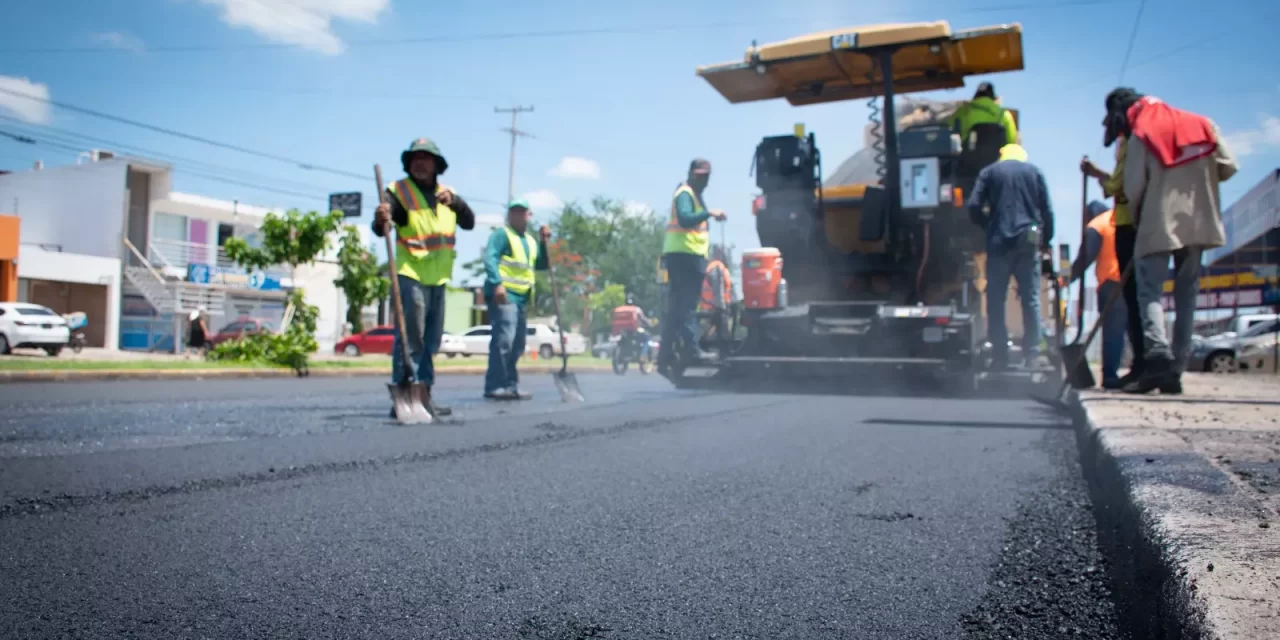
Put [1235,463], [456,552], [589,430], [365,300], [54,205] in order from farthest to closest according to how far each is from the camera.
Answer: [54,205] → [365,300] → [589,430] → [1235,463] → [456,552]

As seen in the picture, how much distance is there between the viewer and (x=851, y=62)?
28.2 ft

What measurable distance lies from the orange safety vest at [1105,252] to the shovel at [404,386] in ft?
18.3

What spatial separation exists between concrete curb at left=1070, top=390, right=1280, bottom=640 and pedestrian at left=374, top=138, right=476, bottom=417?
457 cm

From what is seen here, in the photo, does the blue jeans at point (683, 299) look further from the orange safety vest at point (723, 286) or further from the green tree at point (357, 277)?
the green tree at point (357, 277)

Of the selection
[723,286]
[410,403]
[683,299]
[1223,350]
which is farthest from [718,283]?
[1223,350]

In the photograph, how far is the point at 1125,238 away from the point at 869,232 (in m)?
2.68

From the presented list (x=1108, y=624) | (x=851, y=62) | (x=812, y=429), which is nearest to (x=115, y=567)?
(x=1108, y=624)

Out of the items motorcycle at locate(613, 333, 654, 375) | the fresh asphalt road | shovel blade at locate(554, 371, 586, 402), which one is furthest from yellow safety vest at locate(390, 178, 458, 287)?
motorcycle at locate(613, 333, 654, 375)

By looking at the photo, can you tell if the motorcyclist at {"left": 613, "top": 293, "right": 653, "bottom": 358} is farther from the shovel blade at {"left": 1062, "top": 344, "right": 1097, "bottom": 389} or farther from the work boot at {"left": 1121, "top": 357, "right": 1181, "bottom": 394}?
the work boot at {"left": 1121, "top": 357, "right": 1181, "bottom": 394}

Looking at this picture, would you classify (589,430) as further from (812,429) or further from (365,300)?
(365,300)

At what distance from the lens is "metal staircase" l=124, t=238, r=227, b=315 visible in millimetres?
32625

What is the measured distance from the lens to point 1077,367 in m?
5.98

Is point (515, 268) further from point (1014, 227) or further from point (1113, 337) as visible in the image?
point (1113, 337)

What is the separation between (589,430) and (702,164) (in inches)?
174
